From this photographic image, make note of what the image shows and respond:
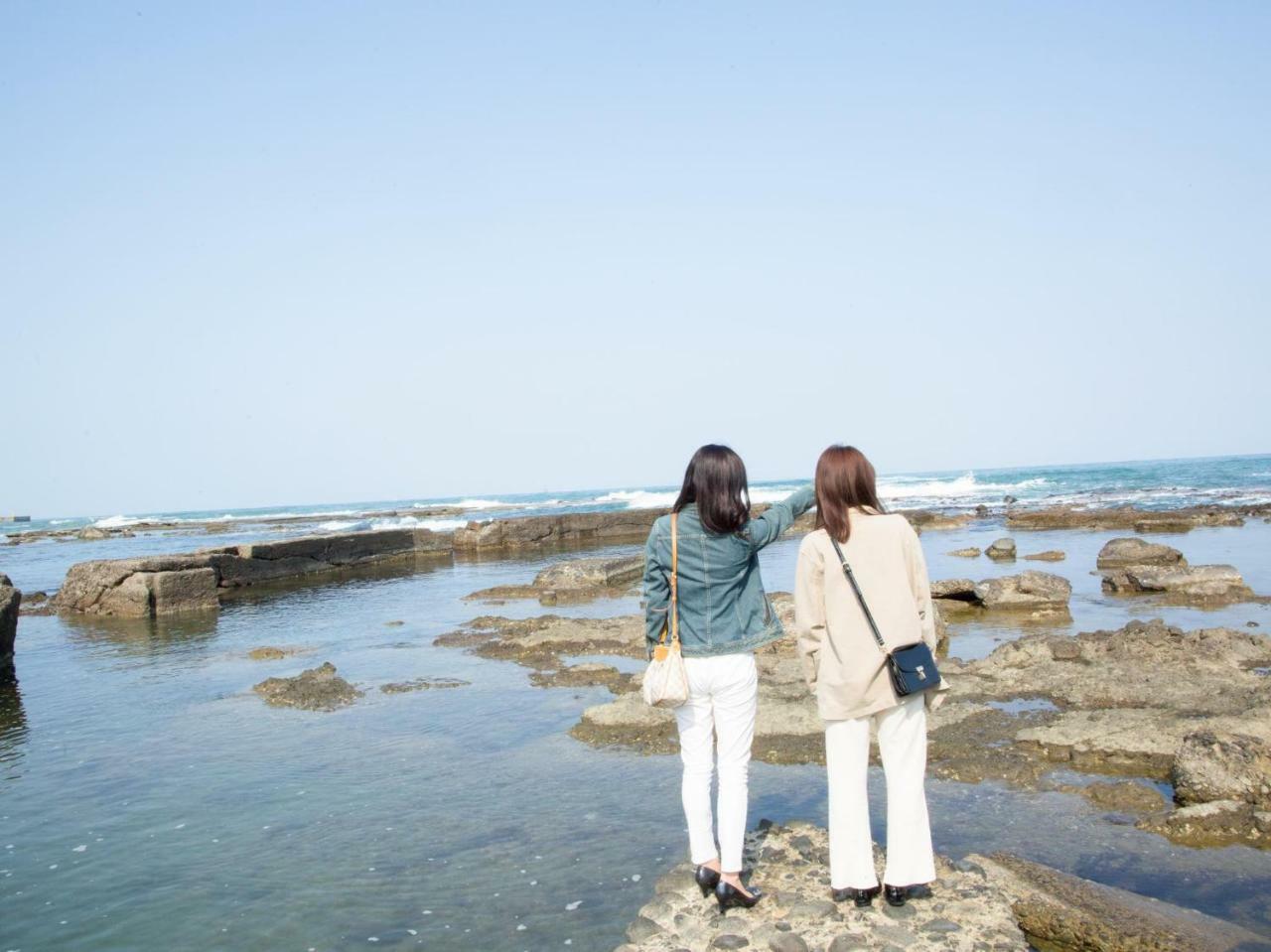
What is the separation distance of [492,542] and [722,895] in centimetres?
2348

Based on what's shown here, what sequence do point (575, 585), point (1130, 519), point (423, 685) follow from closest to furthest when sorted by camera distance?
point (423, 685) → point (575, 585) → point (1130, 519)

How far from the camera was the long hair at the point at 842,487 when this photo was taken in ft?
12.4

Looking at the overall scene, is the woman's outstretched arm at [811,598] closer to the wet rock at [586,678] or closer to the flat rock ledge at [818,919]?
the flat rock ledge at [818,919]

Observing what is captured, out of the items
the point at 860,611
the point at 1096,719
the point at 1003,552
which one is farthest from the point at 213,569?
the point at 860,611

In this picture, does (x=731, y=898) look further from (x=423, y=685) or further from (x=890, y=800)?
(x=423, y=685)

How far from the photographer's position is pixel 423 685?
8930mm

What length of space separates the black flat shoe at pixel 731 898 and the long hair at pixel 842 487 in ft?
4.97

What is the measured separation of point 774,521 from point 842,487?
37cm

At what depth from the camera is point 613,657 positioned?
32.4ft

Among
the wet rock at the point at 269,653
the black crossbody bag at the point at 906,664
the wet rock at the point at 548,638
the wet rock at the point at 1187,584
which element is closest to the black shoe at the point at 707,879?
the black crossbody bag at the point at 906,664

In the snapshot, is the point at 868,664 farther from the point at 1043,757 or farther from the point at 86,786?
→ the point at 86,786

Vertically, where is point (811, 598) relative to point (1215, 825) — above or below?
above

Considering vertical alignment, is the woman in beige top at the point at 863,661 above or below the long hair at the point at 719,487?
below

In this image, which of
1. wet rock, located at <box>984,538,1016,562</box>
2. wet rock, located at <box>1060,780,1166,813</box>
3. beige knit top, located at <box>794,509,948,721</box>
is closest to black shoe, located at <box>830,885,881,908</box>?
beige knit top, located at <box>794,509,948,721</box>
